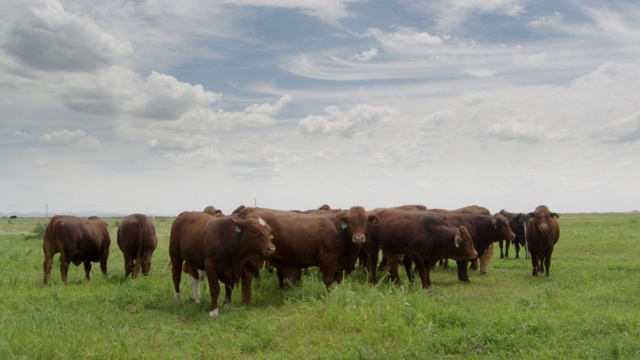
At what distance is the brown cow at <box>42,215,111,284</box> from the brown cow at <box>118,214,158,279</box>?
72 centimetres

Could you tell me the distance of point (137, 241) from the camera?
14.8 metres

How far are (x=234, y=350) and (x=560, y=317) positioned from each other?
549cm

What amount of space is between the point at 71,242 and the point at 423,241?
370 inches

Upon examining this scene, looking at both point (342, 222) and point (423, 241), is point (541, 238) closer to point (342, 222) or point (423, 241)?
point (423, 241)

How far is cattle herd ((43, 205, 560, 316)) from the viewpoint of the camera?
10422 millimetres

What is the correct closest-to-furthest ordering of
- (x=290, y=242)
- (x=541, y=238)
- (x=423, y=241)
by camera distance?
(x=290, y=242)
(x=423, y=241)
(x=541, y=238)

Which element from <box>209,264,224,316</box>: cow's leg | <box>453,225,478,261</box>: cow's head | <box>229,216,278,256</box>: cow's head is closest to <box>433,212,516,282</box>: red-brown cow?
<box>453,225,478,261</box>: cow's head

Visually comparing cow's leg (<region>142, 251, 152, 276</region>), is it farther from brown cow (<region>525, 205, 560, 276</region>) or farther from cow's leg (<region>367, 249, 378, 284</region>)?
brown cow (<region>525, 205, 560, 276</region>)

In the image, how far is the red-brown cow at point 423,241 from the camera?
1298 cm

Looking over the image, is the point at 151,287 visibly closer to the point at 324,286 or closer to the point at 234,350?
the point at 324,286

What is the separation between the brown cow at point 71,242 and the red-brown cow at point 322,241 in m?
5.83

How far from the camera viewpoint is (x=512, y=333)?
786 cm

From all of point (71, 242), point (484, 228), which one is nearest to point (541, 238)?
point (484, 228)

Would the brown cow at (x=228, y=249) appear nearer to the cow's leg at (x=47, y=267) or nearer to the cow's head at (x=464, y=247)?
the cow's head at (x=464, y=247)
